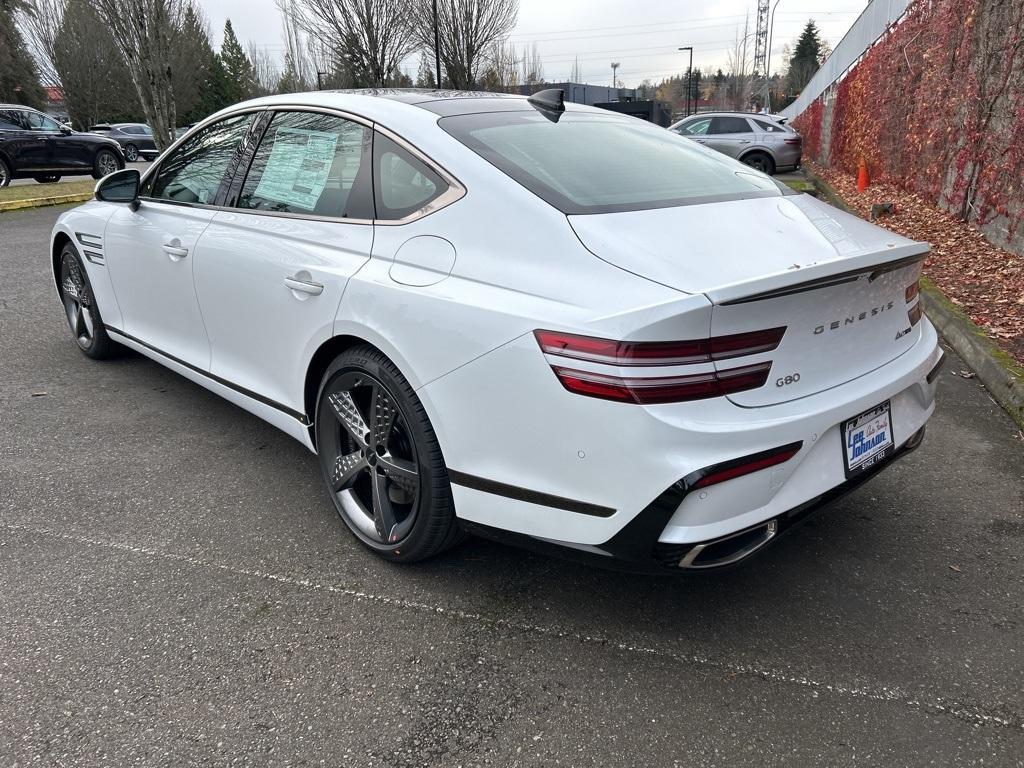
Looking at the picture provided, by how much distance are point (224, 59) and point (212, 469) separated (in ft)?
235

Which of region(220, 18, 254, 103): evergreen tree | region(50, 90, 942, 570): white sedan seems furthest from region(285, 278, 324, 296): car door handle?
region(220, 18, 254, 103): evergreen tree

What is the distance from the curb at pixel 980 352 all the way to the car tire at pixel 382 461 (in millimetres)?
3143

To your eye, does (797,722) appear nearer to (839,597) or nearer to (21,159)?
(839,597)

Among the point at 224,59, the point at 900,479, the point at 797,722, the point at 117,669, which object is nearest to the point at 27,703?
the point at 117,669

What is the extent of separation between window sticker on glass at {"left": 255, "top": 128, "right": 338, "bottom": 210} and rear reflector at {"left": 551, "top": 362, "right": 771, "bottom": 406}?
4.89 feet

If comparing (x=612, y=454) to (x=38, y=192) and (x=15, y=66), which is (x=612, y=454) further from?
(x=15, y=66)

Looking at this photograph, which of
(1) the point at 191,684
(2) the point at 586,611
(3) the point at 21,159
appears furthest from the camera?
(3) the point at 21,159

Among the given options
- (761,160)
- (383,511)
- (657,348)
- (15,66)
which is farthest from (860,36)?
(15,66)

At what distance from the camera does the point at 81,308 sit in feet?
15.9

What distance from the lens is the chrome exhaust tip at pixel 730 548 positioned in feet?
6.37

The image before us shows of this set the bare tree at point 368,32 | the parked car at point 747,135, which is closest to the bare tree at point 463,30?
the bare tree at point 368,32

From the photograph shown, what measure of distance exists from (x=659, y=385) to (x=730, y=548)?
52 cm

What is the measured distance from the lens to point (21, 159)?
1683cm

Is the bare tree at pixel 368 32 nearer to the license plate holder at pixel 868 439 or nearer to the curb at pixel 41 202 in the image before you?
the curb at pixel 41 202
